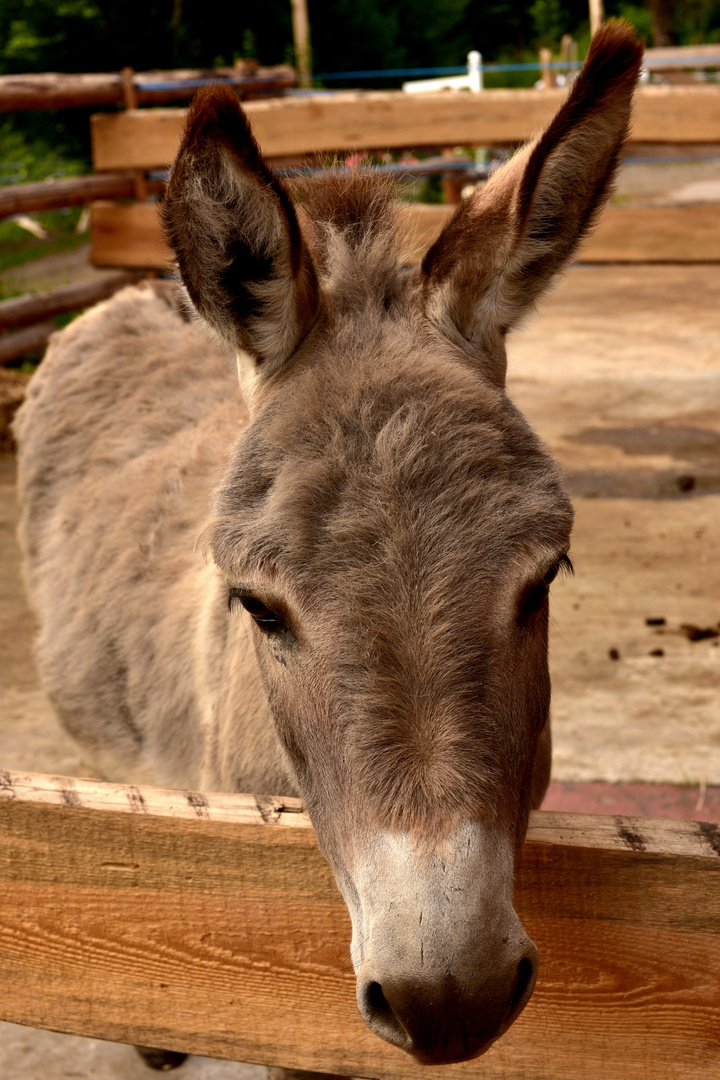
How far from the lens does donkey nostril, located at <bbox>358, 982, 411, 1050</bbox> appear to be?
1.40m

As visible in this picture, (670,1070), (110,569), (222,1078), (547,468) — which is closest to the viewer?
(670,1070)

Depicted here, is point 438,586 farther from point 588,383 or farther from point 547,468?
point 588,383

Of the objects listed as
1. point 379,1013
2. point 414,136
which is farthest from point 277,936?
point 414,136

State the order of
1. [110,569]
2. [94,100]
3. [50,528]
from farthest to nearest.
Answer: [94,100] < [50,528] < [110,569]

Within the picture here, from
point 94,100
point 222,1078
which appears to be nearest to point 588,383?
point 94,100

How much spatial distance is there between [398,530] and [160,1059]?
207cm

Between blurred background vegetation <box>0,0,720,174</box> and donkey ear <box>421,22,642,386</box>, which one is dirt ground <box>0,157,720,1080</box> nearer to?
donkey ear <box>421,22,642,386</box>

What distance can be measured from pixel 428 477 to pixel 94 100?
9043mm

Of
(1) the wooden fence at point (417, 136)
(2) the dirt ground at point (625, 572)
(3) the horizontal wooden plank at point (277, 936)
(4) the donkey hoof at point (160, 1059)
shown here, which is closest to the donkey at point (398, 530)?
(3) the horizontal wooden plank at point (277, 936)

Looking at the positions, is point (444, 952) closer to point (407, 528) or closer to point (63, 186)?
point (407, 528)

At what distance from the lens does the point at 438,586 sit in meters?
1.60

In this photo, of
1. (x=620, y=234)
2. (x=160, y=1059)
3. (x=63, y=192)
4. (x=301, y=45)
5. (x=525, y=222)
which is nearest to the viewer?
(x=525, y=222)

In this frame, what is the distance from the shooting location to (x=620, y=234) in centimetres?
782

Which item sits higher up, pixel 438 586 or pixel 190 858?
pixel 438 586
